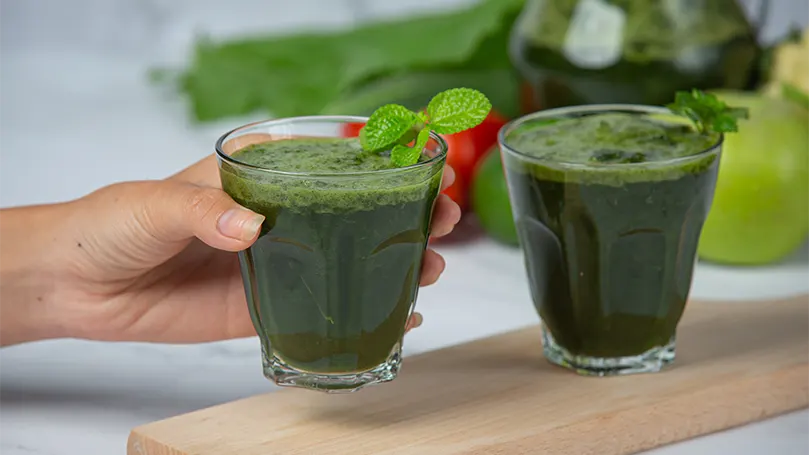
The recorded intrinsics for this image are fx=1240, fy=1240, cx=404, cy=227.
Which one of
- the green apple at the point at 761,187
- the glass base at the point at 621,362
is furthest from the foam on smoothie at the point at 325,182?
the green apple at the point at 761,187

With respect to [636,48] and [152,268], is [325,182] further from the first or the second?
[636,48]

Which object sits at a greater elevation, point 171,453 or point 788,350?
point 171,453

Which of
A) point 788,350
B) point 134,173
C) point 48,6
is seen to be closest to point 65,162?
point 134,173

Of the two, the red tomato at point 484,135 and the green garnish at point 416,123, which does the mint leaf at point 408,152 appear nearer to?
the green garnish at point 416,123

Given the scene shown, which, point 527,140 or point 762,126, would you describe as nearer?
point 527,140

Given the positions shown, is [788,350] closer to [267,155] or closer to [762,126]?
[762,126]

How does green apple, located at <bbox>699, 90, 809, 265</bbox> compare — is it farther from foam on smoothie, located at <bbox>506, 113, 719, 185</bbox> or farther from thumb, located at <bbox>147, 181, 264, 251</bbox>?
thumb, located at <bbox>147, 181, 264, 251</bbox>
